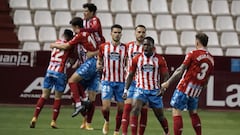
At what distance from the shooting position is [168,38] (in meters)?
22.8

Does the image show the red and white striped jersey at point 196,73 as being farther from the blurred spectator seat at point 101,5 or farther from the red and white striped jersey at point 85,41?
the blurred spectator seat at point 101,5

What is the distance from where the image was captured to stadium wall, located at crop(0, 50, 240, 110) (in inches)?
769

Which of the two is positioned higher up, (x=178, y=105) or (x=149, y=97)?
(x=149, y=97)

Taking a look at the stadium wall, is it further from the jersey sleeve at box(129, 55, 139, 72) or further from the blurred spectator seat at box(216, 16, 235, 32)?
the jersey sleeve at box(129, 55, 139, 72)

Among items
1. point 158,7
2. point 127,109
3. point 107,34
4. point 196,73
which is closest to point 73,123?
point 127,109

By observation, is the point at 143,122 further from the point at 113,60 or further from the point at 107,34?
the point at 107,34

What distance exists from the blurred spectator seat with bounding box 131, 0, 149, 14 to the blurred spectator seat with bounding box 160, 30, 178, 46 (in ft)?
3.62

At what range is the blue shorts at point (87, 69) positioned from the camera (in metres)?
14.5

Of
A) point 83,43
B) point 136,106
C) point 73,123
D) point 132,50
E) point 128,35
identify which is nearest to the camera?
point 136,106

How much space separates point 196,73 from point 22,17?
1154cm

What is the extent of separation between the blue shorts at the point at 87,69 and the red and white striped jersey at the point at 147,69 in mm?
2224

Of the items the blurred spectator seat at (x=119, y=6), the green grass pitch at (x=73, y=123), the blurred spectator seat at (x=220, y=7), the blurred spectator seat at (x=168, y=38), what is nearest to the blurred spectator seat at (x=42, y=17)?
the blurred spectator seat at (x=119, y=6)

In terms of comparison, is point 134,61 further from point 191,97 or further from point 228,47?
point 228,47

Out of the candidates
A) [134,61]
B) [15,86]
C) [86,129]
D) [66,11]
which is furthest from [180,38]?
[134,61]
